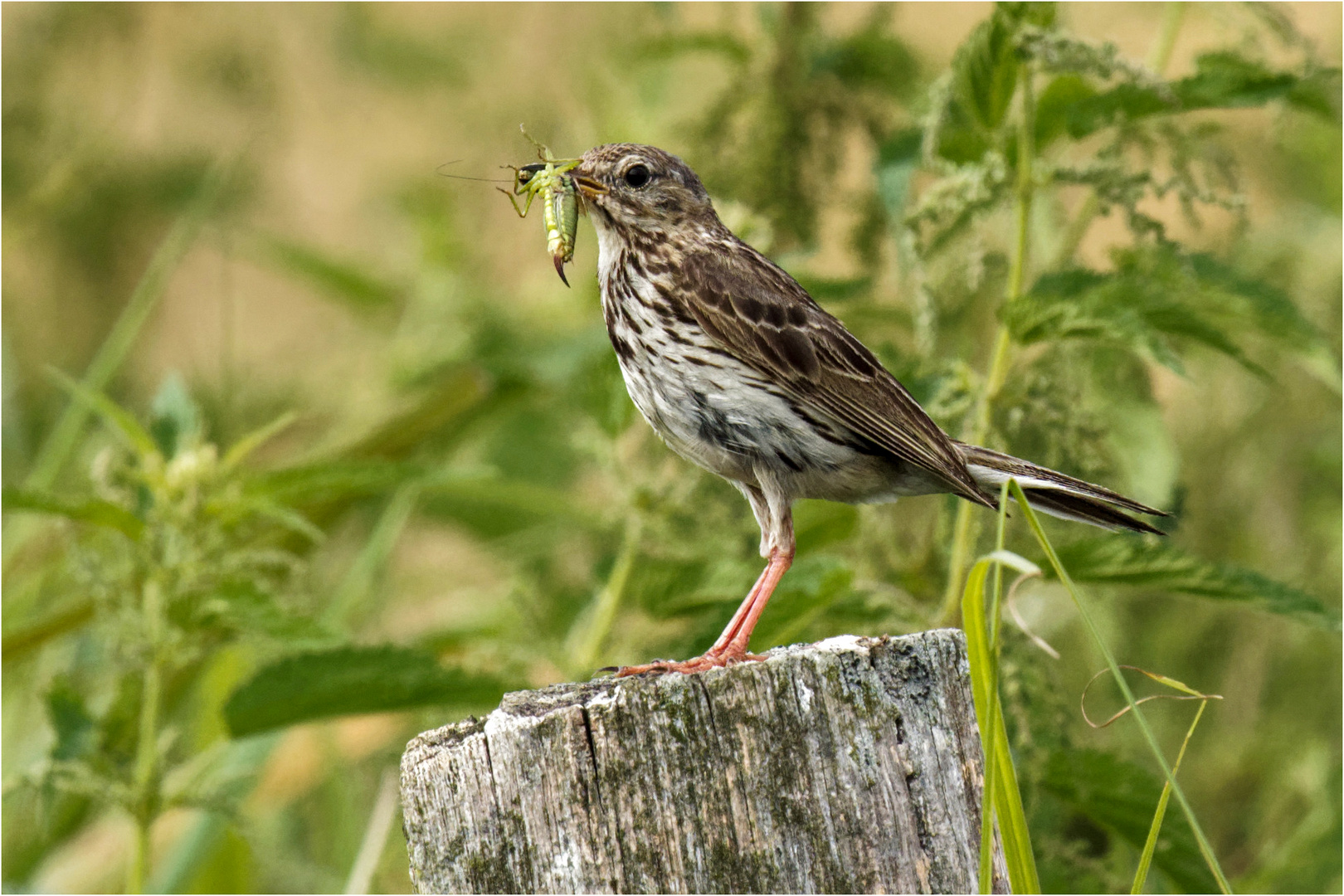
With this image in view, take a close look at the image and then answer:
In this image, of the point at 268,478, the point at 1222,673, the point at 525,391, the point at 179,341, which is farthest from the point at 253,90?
the point at 1222,673

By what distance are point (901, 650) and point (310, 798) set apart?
4.60m

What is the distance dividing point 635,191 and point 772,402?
722mm

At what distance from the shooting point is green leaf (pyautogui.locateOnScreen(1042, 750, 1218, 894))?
3188 millimetres

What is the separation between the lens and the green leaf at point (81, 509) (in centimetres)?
302

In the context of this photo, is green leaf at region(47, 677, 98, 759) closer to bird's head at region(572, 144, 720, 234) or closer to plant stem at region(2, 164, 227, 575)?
plant stem at region(2, 164, 227, 575)

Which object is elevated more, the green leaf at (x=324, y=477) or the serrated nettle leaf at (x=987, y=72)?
the serrated nettle leaf at (x=987, y=72)

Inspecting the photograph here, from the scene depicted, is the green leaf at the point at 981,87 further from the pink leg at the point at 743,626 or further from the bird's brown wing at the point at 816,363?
the pink leg at the point at 743,626

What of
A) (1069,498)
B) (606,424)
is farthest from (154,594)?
(1069,498)

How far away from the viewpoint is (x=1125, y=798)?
321 centimetres

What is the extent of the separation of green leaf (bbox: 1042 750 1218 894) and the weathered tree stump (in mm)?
1128

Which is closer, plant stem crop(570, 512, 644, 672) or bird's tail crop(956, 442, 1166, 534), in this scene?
bird's tail crop(956, 442, 1166, 534)

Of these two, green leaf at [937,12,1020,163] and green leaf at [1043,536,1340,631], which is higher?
green leaf at [937,12,1020,163]

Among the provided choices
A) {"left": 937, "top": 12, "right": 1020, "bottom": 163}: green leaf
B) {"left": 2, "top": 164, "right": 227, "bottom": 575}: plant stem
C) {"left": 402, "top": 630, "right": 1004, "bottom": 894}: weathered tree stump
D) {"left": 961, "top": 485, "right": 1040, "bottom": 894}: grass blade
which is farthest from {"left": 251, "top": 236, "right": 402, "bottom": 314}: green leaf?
{"left": 961, "top": 485, "right": 1040, "bottom": 894}: grass blade

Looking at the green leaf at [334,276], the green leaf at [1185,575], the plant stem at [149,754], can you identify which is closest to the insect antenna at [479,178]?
the plant stem at [149,754]
